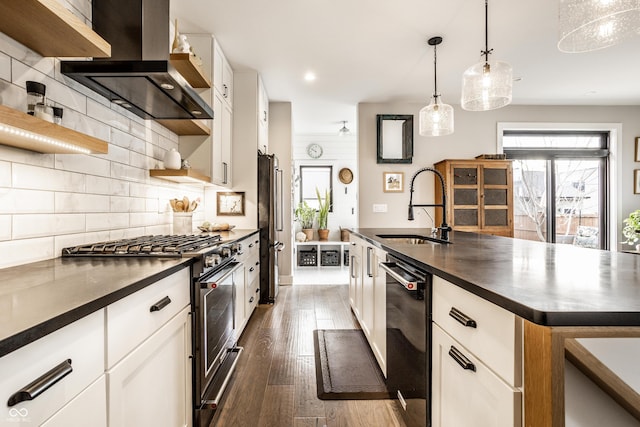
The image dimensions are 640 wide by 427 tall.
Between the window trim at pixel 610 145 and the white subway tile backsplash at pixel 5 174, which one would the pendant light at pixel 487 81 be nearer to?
the white subway tile backsplash at pixel 5 174

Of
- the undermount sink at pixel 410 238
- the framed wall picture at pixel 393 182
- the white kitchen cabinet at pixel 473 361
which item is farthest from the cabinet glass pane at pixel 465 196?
the white kitchen cabinet at pixel 473 361

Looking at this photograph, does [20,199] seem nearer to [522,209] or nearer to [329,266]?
[329,266]

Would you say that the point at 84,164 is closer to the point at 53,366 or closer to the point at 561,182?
the point at 53,366

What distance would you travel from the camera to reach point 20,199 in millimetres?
1254

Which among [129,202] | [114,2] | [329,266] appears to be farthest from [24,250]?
[329,266]

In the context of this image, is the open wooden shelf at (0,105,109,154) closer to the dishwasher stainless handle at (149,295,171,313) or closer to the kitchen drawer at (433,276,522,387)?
the dishwasher stainless handle at (149,295,171,313)

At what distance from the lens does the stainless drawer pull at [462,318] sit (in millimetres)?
889

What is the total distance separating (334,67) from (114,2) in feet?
7.80

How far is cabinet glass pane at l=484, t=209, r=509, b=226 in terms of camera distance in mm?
4340

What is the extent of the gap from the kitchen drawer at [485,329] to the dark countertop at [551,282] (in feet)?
0.13

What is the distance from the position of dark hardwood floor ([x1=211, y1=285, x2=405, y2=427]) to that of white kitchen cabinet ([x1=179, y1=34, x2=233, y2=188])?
1.52 meters

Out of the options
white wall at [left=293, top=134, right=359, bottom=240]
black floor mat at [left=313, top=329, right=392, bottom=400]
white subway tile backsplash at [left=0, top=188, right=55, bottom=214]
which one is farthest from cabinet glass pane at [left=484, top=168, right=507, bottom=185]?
white subway tile backsplash at [left=0, top=188, right=55, bottom=214]

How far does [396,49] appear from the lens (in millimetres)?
3162

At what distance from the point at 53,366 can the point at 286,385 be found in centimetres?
155
